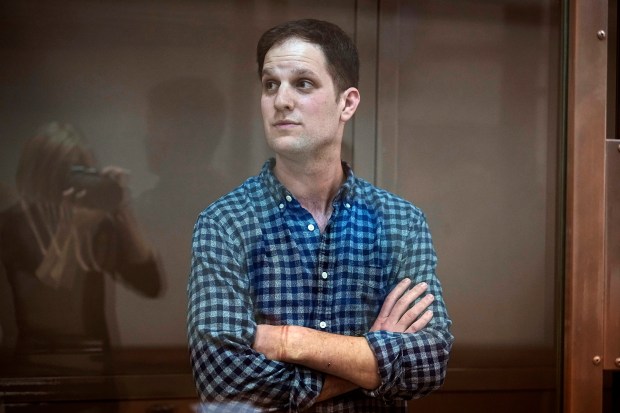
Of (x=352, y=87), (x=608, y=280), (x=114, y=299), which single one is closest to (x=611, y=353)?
(x=608, y=280)

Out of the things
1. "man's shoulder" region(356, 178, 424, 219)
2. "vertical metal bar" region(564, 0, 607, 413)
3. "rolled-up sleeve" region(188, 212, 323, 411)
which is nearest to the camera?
"rolled-up sleeve" region(188, 212, 323, 411)

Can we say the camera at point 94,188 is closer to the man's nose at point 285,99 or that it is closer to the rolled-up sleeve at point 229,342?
the rolled-up sleeve at point 229,342

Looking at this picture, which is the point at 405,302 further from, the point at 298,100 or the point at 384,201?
the point at 298,100

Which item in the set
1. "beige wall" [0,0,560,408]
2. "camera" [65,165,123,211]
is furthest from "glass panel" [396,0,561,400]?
"camera" [65,165,123,211]

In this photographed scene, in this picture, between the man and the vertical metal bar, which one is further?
the vertical metal bar

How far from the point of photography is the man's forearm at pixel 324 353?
1.01 m

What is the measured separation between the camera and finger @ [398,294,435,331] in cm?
105

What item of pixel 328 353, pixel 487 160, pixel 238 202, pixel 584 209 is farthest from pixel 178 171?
pixel 584 209

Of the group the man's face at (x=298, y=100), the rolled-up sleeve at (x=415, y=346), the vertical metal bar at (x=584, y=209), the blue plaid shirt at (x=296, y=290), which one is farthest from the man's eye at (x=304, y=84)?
the vertical metal bar at (x=584, y=209)

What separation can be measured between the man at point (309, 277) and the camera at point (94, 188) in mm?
112

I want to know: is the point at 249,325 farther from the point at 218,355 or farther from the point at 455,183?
the point at 455,183

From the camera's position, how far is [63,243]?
1.04 meters

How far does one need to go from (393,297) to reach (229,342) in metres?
0.22

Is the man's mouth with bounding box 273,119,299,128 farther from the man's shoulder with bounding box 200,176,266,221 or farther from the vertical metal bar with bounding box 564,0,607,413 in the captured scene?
the vertical metal bar with bounding box 564,0,607,413
